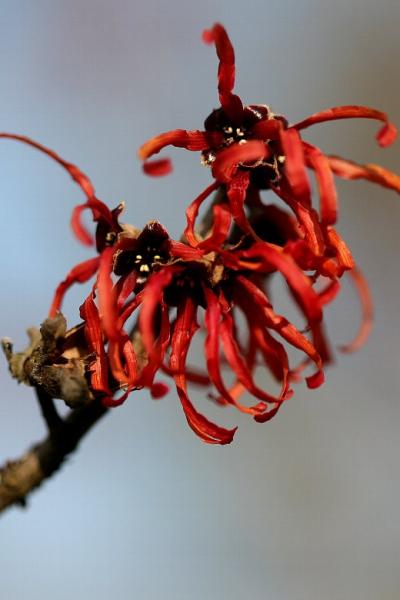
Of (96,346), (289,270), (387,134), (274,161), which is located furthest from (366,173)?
(96,346)

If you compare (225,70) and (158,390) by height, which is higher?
(225,70)

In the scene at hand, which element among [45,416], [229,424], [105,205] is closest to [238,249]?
[105,205]

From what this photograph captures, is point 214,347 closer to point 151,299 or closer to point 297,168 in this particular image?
point 151,299

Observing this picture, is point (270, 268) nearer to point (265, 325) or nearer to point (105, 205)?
point (265, 325)

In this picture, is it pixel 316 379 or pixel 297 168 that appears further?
pixel 316 379

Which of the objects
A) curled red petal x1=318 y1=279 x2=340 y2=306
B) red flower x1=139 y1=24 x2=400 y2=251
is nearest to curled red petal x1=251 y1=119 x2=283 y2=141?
red flower x1=139 y1=24 x2=400 y2=251

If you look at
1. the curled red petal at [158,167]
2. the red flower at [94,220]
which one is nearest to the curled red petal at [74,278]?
the red flower at [94,220]

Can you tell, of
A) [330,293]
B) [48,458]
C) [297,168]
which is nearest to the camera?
[297,168]

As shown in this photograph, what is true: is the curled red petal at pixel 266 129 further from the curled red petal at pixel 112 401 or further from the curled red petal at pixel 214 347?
the curled red petal at pixel 112 401
